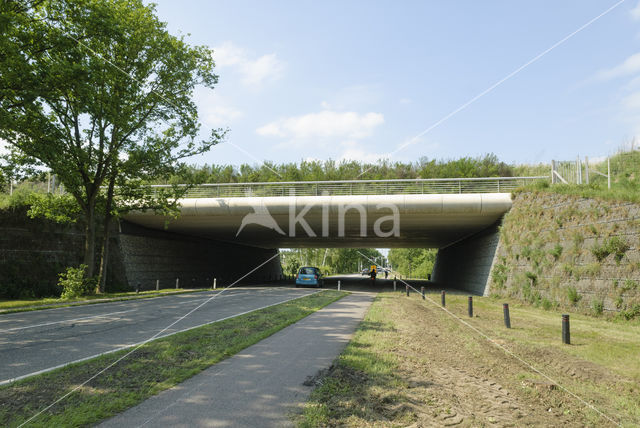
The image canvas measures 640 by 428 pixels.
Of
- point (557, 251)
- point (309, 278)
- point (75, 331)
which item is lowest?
point (309, 278)

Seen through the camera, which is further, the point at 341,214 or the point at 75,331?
the point at 341,214

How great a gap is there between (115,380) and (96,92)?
18.1 m

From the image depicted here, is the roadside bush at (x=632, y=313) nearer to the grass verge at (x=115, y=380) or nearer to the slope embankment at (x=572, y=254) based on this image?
the slope embankment at (x=572, y=254)

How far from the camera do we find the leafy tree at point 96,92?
16094mm

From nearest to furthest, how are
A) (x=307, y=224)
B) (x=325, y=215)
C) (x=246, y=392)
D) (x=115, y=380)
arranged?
(x=246, y=392)
(x=115, y=380)
(x=325, y=215)
(x=307, y=224)

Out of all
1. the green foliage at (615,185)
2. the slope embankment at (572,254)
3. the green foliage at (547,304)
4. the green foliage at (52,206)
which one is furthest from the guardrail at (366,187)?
the green foliage at (547,304)

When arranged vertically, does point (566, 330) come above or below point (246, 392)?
below

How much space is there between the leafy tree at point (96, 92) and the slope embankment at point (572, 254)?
1904 cm

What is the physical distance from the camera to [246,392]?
498 centimetres

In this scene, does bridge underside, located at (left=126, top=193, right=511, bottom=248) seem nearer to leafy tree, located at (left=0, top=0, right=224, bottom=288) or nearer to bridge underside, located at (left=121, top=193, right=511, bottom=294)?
bridge underside, located at (left=121, top=193, right=511, bottom=294)

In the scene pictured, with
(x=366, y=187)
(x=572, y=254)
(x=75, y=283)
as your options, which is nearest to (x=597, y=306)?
(x=572, y=254)

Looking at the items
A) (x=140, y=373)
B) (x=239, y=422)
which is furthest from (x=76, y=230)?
(x=239, y=422)

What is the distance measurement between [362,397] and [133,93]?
2106 centimetres

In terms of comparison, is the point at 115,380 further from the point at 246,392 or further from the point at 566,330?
the point at 566,330
